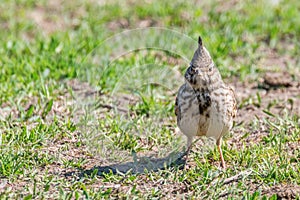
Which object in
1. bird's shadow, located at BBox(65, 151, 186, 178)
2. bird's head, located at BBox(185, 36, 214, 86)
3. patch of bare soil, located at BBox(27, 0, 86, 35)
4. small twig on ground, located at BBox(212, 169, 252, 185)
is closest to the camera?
bird's head, located at BBox(185, 36, 214, 86)

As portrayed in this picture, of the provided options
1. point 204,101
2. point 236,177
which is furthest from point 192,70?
point 236,177

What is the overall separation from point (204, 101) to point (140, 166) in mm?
763

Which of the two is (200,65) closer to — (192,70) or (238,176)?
(192,70)

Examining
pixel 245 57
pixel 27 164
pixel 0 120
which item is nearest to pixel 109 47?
pixel 245 57

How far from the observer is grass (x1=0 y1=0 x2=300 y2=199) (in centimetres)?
509

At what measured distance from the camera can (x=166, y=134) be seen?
19.5ft

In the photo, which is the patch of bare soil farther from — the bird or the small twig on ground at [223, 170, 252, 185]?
the small twig on ground at [223, 170, 252, 185]

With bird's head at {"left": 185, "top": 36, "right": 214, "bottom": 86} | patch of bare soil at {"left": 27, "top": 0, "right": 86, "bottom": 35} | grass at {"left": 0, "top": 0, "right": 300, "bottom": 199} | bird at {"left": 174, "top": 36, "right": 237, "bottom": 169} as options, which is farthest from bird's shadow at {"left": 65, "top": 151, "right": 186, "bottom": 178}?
patch of bare soil at {"left": 27, "top": 0, "right": 86, "bottom": 35}

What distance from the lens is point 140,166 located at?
536cm

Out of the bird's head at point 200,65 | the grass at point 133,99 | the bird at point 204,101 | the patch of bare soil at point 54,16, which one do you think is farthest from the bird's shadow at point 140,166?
the patch of bare soil at point 54,16

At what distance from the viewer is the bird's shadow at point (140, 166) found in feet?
17.3

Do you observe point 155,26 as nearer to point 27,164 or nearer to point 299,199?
point 27,164

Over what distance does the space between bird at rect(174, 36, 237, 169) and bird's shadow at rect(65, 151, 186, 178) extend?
342 millimetres

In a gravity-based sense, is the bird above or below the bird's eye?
below
